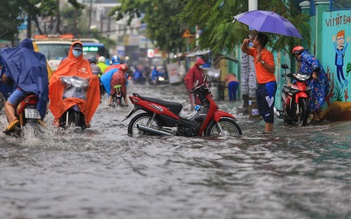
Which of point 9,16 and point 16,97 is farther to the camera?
point 9,16

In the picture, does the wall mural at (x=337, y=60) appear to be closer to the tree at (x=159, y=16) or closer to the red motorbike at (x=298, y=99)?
the red motorbike at (x=298, y=99)

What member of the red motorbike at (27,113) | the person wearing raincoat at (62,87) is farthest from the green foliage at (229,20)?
the red motorbike at (27,113)

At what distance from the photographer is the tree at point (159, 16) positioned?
52000mm

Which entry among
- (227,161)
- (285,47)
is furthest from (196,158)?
(285,47)

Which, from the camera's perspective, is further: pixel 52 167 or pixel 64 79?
pixel 64 79

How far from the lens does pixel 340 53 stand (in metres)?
17.3

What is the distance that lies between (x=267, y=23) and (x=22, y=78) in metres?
4.31

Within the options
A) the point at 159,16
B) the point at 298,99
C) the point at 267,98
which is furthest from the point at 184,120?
the point at 159,16

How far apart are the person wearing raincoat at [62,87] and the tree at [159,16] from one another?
33.8 meters

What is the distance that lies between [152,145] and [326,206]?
526 cm

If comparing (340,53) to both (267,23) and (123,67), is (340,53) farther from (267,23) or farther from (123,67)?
(123,67)

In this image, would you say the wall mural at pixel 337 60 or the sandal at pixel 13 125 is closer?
the sandal at pixel 13 125

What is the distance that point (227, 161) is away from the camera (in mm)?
10836

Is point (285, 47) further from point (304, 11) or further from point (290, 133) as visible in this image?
point (290, 133)
